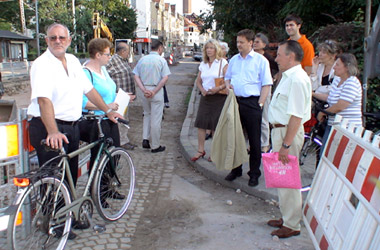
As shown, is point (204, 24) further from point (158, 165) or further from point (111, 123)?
point (111, 123)

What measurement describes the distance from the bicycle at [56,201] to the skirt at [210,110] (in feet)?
6.83

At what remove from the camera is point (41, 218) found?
2.97 metres

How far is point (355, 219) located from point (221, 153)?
9.34 feet

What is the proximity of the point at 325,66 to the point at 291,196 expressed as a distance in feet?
7.30

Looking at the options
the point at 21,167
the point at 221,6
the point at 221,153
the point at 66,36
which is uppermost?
the point at 221,6

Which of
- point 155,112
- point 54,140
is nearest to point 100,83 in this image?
point 54,140

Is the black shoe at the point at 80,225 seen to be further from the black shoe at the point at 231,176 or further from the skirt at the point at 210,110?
the skirt at the point at 210,110

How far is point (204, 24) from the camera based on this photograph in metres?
18.9

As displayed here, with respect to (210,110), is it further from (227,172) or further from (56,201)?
(56,201)

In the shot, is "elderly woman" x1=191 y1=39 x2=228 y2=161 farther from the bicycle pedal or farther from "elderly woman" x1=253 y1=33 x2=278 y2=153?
the bicycle pedal

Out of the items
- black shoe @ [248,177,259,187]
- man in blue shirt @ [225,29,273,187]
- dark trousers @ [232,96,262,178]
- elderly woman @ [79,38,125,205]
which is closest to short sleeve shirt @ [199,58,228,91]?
man in blue shirt @ [225,29,273,187]

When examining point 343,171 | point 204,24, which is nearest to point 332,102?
point 343,171

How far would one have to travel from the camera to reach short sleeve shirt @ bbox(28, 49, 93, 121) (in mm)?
3072

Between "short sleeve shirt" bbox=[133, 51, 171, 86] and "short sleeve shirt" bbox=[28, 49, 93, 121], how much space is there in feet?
10.2
